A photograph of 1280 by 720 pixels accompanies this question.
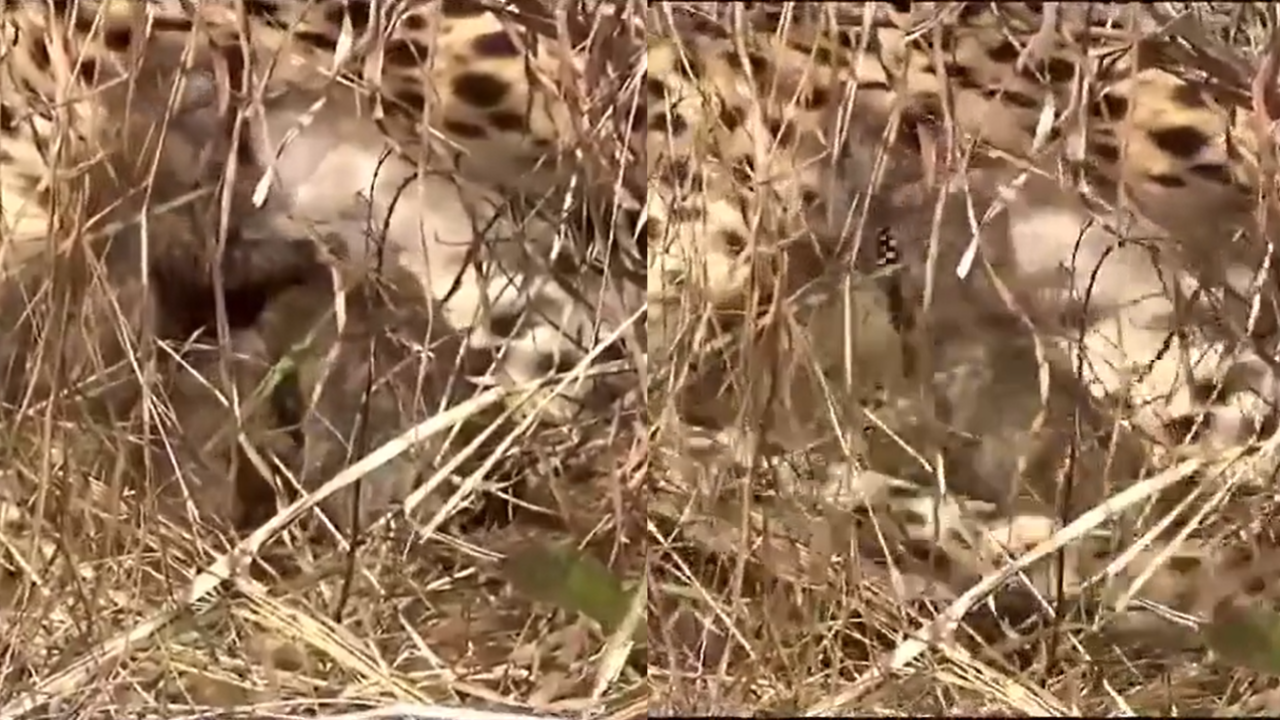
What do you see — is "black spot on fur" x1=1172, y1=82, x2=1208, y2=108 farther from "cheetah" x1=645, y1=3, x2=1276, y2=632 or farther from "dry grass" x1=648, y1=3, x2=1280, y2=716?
"dry grass" x1=648, y1=3, x2=1280, y2=716

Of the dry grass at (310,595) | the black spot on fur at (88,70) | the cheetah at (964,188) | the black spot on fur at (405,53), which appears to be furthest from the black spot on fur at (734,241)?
the black spot on fur at (88,70)

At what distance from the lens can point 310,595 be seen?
1.11 metres

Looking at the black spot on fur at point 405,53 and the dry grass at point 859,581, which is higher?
the black spot on fur at point 405,53

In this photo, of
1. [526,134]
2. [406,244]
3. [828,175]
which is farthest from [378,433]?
[828,175]

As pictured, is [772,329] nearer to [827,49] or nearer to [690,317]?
[690,317]

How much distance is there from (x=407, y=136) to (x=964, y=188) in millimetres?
396

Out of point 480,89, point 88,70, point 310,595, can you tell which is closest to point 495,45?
point 480,89

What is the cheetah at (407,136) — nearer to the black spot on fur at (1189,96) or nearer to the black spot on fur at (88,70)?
the black spot on fur at (88,70)

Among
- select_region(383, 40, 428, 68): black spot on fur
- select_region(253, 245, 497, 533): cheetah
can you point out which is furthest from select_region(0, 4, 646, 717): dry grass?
select_region(383, 40, 428, 68): black spot on fur

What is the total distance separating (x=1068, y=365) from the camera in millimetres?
1087

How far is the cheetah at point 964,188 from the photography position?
107 cm

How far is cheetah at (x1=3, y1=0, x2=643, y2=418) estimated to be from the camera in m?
Answer: 1.08

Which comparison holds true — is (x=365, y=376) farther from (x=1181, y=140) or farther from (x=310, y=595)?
(x=1181, y=140)

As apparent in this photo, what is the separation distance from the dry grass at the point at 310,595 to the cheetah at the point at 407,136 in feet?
0.27
